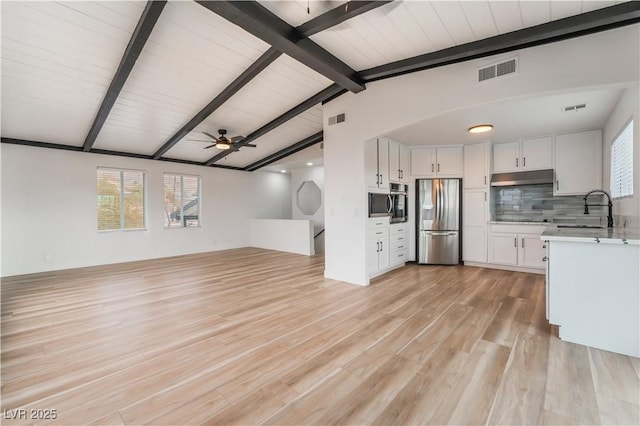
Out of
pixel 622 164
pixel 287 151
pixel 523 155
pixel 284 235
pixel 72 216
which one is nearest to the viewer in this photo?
pixel 622 164

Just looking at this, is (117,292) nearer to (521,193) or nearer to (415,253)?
(415,253)

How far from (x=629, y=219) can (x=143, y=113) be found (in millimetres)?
6967

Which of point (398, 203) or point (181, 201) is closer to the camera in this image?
point (398, 203)

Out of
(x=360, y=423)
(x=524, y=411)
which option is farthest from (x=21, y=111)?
(x=524, y=411)

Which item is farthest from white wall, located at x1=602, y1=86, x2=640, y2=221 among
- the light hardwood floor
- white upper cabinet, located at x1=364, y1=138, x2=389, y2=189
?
white upper cabinet, located at x1=364, y1=138, x2=389, y2=189

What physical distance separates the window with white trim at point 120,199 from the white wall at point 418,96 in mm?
5214

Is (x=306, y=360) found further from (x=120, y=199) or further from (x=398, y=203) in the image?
(x=120, y=199)

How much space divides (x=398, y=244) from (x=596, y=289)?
3.12 meters

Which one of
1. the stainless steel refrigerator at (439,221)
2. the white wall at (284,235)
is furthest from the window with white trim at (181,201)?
the stainless steel refrigerator at (439,221)

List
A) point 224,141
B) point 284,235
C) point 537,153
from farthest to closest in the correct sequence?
point 284,235
point 224,141
point 537,153

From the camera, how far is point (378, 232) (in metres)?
4.64

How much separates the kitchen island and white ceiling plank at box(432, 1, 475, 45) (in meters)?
2.16

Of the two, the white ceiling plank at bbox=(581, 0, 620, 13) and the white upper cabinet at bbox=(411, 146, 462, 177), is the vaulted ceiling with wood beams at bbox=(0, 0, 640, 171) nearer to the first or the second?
the white ceiling plank at bbox=(581, 0, 620, 13)

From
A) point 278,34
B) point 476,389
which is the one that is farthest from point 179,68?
point 476,389
